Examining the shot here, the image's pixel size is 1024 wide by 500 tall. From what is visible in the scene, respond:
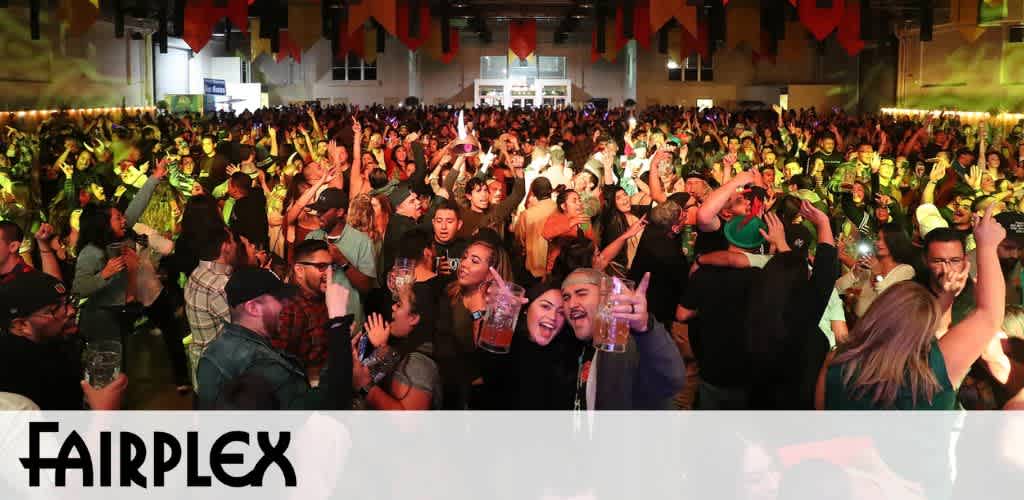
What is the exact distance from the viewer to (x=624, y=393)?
326 centimetres

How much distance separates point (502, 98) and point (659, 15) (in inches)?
1184

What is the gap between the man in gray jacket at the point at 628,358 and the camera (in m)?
3.25

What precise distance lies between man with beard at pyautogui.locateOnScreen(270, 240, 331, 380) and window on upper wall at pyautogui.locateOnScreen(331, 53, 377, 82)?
39.2 meters

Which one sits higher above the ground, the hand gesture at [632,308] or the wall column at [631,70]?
the wall column at [631,70]

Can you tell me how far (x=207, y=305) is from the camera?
4492mm

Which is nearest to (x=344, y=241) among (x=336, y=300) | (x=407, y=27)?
(x=336, y=300)

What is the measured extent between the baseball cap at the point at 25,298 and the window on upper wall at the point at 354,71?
39.6 metres

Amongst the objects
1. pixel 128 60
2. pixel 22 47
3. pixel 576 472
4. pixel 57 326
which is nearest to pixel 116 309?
pixel 57 326

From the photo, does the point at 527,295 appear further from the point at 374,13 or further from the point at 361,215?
the point at 374,13

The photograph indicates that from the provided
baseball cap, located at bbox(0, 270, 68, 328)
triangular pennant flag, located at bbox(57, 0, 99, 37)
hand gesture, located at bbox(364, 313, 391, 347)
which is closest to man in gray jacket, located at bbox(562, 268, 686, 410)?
hand gesture, located at bbox(364, 313, 391, 347)

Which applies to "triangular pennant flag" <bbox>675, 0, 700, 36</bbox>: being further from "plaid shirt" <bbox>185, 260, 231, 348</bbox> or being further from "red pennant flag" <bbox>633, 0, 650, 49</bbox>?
"plaid shirt" <bbox>185, 260, 231, 348</bbox>

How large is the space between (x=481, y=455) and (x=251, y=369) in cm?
77

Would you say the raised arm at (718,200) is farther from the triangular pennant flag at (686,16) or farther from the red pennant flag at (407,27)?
the red pennant flag at (407,27)

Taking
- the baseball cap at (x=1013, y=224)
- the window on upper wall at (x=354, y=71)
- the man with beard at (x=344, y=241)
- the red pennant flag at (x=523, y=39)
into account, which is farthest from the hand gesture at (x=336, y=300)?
the window on upper wall at (x=354, y=71)
